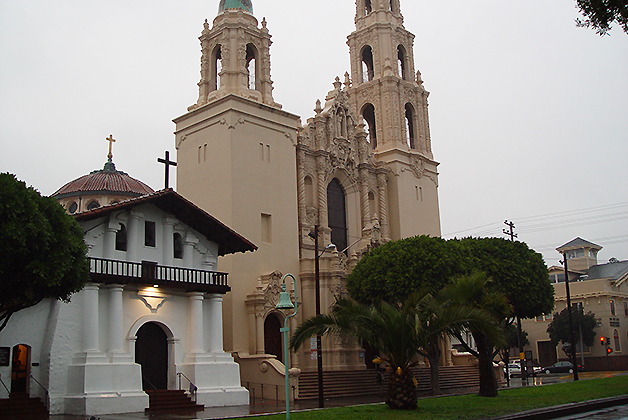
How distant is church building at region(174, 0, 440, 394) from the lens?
3859cm

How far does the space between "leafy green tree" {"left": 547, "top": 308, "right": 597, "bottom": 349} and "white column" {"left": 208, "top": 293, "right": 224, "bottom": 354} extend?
44.6 metres

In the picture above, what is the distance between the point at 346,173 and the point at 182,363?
2253 centimetres

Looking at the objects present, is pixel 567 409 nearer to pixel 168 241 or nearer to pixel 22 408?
pixel 168 241

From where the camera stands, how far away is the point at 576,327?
68.4 meters

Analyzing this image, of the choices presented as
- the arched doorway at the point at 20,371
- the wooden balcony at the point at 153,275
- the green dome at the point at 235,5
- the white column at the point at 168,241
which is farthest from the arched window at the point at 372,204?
the arched doorway at the point at 20,371

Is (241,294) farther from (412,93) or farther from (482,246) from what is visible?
(412,93)

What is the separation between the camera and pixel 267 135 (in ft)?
138

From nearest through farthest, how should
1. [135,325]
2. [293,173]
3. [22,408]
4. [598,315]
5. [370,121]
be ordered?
[22,408] → [135,325] → [293,173] → [370,121] → [598,315]

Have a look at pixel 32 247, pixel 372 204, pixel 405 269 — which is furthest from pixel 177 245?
pixel 372 204

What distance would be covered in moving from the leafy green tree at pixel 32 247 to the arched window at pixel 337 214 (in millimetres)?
27856

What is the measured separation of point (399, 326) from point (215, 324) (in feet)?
33.8

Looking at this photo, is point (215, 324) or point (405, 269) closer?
point (215, 324)

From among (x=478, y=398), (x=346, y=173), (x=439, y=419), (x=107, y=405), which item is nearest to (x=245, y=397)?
(x=107, y=405)

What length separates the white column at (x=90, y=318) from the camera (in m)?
26.3
